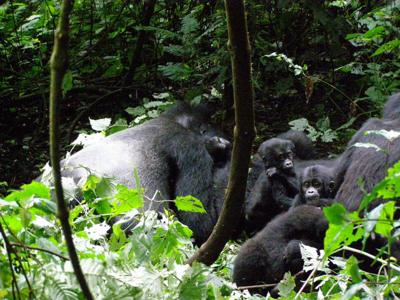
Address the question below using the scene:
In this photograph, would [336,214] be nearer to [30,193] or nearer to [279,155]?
[30,193]

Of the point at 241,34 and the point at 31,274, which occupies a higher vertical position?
the point at 241,34

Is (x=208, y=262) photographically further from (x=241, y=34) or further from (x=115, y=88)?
(x=115, y=88)

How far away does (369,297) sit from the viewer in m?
1.95

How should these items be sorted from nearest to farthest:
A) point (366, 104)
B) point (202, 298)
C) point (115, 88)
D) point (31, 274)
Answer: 1. point (31, 274)
2. point (202, 298)
3. point (366, 104)
4. point (115, 88)

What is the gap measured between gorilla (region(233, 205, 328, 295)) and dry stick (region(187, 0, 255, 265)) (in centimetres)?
98

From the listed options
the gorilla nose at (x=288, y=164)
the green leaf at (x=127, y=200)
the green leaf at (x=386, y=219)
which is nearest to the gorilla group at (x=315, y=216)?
the gorilla nose at (x=288, y=164)

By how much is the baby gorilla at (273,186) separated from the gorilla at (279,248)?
3.00ft

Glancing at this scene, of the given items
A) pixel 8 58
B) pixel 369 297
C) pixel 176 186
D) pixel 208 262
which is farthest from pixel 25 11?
pixel 369 297

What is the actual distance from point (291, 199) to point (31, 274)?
8.43ft

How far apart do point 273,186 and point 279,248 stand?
1.05 meters

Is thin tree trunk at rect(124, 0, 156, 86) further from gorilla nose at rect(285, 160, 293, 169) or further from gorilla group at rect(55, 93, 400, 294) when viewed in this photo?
gorilla nose at rect(285, 160, 293, 169)

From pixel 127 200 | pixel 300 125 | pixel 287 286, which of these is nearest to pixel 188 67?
pixel 300 125

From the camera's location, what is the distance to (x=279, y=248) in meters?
3.25

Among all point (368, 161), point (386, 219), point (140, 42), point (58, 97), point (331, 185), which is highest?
point (58, 97)
